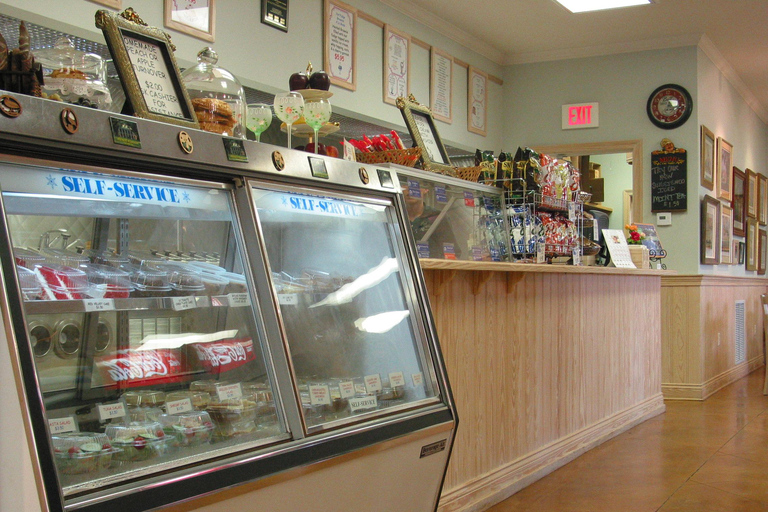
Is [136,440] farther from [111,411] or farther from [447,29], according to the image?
[447,29]

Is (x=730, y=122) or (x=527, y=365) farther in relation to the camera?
(x=730, y=122)

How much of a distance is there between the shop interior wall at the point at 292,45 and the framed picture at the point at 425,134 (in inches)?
56.6

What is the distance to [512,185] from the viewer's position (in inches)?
142

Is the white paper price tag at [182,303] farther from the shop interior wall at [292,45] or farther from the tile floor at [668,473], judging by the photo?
the shop interior wall at [292,45]

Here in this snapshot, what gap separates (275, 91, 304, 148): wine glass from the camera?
7.75 feet

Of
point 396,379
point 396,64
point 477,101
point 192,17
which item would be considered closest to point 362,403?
point 396,379

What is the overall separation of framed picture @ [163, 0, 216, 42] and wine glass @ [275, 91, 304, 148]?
5.87 ft

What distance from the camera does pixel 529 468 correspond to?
3.43m

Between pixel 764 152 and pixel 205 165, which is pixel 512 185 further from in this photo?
pixel 764 152

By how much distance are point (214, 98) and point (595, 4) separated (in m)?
4.48

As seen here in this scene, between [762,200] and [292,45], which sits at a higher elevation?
[292,45]

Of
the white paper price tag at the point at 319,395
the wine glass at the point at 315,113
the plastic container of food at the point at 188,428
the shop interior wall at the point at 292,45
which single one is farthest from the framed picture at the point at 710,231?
the plastic container of food at the point at 188,428

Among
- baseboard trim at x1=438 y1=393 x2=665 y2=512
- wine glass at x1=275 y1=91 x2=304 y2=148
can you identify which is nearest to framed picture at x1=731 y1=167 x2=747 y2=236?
baseboard trim at x1=438 y1=393 x2=665 y2=512

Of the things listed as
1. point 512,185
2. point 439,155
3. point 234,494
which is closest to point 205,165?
point 234,494
